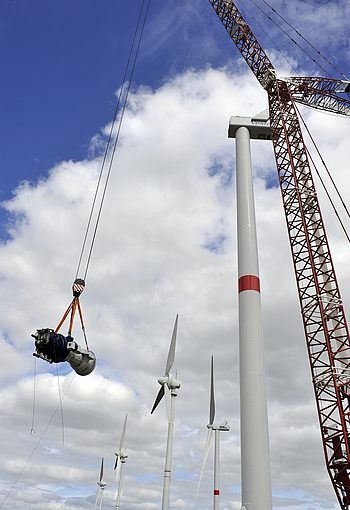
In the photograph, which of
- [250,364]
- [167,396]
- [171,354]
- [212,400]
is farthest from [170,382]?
[212,400]

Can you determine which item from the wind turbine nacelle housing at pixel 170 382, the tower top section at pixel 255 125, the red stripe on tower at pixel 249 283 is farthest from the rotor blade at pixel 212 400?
the tower top section at pixel 255 125

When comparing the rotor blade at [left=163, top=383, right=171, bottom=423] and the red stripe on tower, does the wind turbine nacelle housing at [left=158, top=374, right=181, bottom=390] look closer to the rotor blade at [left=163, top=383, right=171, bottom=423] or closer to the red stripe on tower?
the rotor blade at [left=163, top=383, right=171, bottom=423]

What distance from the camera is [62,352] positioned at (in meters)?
23.8

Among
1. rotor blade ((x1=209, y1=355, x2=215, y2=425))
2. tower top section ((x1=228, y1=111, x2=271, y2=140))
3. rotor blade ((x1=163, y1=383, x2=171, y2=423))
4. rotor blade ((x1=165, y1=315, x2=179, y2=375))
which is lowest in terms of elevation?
rotor blade ((x1=163, y1=383, x2=171, y2=423))

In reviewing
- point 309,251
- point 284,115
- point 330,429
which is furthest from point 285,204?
point 330,429

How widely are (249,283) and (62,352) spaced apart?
21007mm

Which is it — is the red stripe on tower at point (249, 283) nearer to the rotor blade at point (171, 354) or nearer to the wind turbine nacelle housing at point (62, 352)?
the rotor blade at point (171, 354)

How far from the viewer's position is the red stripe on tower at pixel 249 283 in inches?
1592

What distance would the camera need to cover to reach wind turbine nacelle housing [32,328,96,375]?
23.2 m

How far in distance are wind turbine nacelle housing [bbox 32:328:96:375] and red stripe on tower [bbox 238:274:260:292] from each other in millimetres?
18735

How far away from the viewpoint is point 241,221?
147 feet

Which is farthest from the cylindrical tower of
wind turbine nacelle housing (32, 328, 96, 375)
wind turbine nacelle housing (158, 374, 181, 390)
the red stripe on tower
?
wind turbine nacelle housing (32, 328, 96, 375)

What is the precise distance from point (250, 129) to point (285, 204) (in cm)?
1101

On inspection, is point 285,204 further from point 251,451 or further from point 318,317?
point 251,451
